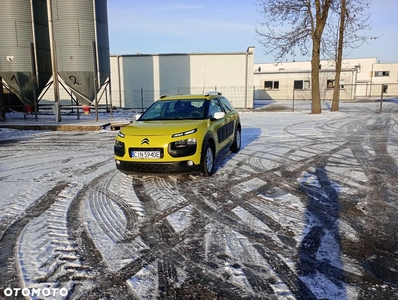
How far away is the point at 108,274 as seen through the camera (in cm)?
293

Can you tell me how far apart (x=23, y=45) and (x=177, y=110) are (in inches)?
505

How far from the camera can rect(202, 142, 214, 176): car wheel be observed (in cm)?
591

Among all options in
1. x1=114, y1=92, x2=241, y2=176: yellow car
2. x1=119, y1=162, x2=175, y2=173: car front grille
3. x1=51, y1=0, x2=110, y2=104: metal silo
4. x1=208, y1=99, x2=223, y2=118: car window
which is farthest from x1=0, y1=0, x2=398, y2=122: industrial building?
x1=119, y1=162, x2=175, y2=173: car front grille

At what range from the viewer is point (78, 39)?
15.7m

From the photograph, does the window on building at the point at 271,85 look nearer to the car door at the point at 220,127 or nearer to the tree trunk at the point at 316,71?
the tree trunk at the point at 316,71

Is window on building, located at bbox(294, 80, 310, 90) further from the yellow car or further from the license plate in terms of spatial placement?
the license plate

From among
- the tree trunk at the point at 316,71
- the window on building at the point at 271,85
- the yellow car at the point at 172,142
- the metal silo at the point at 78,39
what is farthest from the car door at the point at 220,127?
the window on building at the point at 271,85

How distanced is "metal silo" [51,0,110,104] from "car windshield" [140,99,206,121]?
9370 mm

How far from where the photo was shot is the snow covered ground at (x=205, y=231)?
277 cm

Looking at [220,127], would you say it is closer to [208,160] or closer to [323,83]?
[208,160]

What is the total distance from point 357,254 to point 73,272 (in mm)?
2842

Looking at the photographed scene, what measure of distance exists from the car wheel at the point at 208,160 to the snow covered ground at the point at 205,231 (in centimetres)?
18

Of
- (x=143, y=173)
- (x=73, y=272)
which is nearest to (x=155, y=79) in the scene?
(x=143, y=173)

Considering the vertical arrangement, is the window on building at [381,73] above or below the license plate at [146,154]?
above
